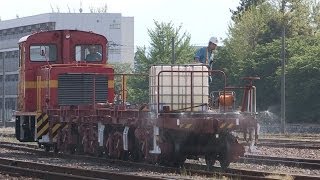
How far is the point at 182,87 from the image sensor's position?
18.3 m

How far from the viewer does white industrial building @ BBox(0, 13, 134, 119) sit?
9706 centimetres

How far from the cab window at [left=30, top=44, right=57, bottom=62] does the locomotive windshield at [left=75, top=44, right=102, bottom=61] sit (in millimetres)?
708

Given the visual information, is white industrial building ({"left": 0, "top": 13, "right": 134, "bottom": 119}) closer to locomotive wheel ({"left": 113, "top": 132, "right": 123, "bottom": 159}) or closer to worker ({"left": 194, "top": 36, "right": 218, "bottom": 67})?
locomotive wheel ({"left": 113, "top": 132, "right": 123, "bottom": 159})

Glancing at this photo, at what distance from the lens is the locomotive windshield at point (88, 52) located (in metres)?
24.4

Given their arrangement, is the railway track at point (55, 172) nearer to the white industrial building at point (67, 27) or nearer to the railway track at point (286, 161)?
the railway track at point (286, 161)

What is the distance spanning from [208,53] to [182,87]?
1.16 meters

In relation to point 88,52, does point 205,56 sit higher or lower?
lower

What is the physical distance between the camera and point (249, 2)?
368ft

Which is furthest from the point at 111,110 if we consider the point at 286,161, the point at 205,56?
the point at 286,161

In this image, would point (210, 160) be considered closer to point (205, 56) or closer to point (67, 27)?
point (205, 56)

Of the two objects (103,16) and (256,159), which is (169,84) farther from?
(103,16)

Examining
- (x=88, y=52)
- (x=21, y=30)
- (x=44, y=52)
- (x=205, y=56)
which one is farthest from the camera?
(x=21, y=30)

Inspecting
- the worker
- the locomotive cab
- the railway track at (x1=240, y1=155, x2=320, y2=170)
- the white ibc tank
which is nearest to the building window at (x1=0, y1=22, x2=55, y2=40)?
the locomotive cab

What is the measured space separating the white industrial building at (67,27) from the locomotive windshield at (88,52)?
70.0 m
